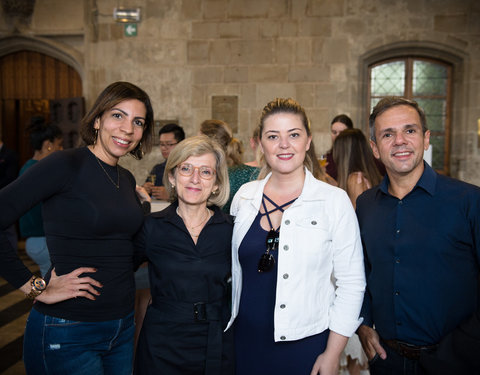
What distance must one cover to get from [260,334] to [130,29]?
19.3 ft

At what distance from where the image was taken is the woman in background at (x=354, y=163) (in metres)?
3.26

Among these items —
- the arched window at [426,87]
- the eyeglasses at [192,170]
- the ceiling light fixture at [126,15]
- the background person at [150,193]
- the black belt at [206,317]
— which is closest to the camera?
the black belt at [206,317]

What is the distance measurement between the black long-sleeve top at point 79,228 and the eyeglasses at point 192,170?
0.99ft

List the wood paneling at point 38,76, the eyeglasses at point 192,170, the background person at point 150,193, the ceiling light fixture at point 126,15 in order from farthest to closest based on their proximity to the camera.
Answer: the wood paneling at point 38,76
the ceiling light fixture at point 126,15
the background person at point 150,193
the eyeglasses at point 192,170

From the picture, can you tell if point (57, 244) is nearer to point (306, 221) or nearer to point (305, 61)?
point (306, 221)

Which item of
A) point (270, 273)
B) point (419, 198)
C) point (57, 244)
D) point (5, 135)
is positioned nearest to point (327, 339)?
point (270, 273)

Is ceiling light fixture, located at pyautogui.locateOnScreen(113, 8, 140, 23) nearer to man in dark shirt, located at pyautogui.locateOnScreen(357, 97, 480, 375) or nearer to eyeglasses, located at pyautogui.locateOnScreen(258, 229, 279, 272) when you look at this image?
man in dark shirt, located at pyautogui.locateOnScreen(357, 97, 480, 375)

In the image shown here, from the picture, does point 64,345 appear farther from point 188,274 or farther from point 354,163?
point 354,163

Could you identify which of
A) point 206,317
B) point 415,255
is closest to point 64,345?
point 206,317

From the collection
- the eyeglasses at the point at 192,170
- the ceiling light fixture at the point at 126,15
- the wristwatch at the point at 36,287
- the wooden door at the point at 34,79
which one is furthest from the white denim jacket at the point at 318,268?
the wooden door at the point at 34,79

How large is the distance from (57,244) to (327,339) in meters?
1.13

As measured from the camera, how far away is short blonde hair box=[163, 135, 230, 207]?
6.15ft

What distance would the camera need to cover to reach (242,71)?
6328 millimetres

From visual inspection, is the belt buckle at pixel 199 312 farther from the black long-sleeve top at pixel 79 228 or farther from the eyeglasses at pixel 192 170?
the eyeglasses at pixel 192 170
